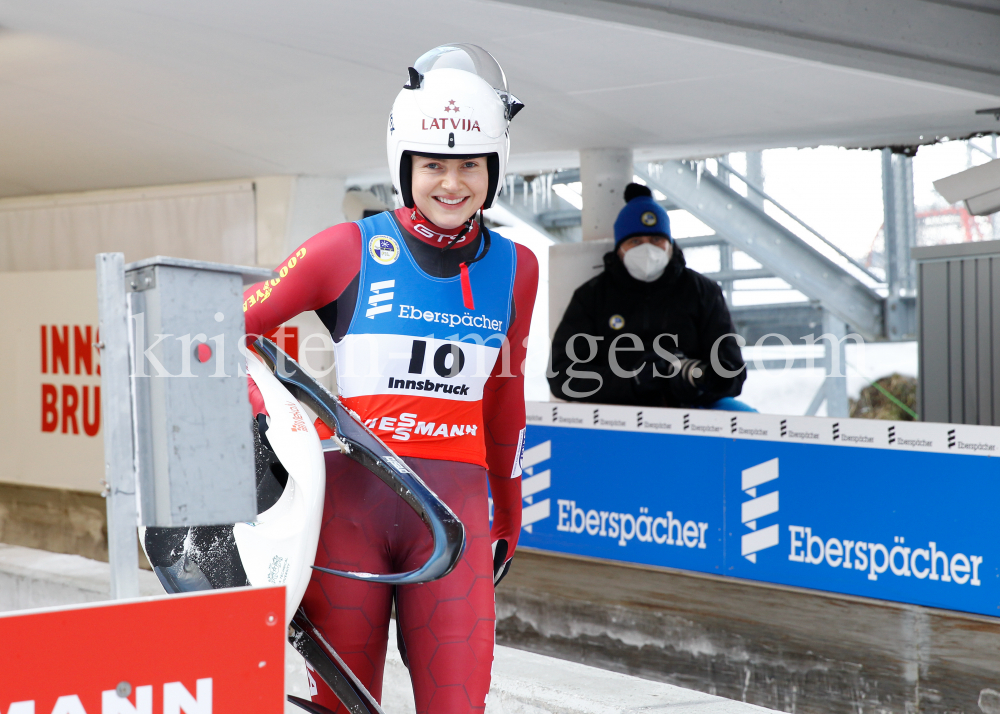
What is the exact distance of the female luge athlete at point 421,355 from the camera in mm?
2104

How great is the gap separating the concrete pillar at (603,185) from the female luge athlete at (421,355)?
414 cm

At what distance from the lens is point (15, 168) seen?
728cm

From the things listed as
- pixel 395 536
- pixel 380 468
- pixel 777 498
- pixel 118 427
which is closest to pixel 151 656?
pixel 118 427

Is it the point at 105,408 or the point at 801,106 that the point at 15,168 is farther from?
the point at 105,408

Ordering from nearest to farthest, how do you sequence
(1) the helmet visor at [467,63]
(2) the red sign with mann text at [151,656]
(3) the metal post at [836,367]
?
(2) the red sign with mann text at [151,656], (1) the helmet visor at [467,63], (3) the metal post at [836,367]

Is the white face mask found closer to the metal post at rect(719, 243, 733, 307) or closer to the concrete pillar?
the concrete pillar

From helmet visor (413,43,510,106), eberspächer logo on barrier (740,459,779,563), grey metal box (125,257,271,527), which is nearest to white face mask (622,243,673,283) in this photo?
eberspächer logo on barrier (740,459,779,563)

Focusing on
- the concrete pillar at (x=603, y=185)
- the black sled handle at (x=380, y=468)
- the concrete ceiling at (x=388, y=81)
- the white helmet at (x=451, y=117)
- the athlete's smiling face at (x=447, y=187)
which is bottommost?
the black sled handle at (x=380, y=468)

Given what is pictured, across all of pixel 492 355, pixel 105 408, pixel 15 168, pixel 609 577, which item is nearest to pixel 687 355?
pixel 609 577

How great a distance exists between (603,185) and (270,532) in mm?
4814

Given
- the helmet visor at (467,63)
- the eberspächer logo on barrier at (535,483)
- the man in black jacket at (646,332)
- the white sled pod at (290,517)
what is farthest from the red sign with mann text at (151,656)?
the eberspächer logo on barrier at (535,483)

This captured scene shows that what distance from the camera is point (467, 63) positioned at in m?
2.29

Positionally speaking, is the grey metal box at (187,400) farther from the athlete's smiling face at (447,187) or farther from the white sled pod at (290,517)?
the athlete's smiling face at (447,187)

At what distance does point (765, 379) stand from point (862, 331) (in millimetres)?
977
